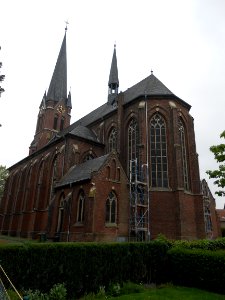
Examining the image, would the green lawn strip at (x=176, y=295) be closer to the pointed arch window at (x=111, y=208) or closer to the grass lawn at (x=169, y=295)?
the grass lawn at (x=169, y=295)

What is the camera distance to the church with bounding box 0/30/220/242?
20.4 meters

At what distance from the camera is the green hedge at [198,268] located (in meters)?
9.82

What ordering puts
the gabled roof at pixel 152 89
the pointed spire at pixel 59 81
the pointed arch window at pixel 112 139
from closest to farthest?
the gabled roof at pixel 152 89 → the pointed arch window at pixel 112 139 → the pointed spire at pixel 59 81

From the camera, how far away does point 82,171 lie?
904 inches

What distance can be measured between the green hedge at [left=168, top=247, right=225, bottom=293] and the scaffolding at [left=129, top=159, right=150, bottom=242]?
906cm

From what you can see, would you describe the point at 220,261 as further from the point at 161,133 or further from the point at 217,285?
the point at 161,133

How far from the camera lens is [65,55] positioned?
50938 mm

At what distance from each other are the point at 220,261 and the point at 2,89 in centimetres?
1525

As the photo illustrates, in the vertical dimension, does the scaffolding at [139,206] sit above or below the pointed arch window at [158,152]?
below

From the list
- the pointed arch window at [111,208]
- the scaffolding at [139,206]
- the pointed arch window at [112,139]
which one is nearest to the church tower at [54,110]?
the pointed arch window at [112,139]

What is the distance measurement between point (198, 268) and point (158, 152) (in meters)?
14.6

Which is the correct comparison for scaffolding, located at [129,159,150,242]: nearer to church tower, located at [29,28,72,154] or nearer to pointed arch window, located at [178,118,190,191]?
pointed arch window, located at [178,118,190,191]

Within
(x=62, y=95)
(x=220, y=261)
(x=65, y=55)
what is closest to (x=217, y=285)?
(x=220, y=261)

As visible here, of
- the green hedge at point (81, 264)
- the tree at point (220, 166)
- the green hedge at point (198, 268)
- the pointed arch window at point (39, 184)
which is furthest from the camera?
the pointed arch window at point (39, 184)
